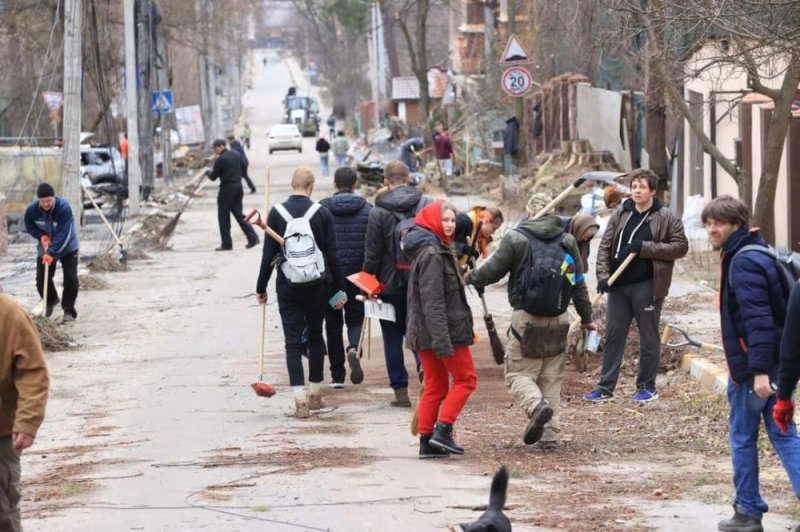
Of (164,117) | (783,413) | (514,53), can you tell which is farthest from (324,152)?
(783,413)

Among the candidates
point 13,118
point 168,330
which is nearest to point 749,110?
point 168,330

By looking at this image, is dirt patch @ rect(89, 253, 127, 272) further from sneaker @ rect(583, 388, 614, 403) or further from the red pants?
the red pants

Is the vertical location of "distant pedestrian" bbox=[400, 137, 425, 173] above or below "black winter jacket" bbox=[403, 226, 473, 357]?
below

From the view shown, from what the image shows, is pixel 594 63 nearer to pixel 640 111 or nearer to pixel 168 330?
pixel 640 111

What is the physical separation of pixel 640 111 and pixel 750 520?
2397cm

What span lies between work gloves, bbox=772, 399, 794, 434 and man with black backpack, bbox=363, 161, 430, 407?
Result: 15.2ft

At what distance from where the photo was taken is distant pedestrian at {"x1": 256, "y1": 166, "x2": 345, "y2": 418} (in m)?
10.5

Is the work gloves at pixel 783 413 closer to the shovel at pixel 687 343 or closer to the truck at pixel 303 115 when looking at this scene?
the shovel at pixel 687 343

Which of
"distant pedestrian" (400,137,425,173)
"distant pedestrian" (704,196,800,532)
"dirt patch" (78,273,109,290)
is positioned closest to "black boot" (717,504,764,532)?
"distant pedestrian" (704,196,800,532)

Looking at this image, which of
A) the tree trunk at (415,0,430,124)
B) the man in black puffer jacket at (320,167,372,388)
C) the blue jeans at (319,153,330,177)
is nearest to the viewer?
the man in black puffer jacket at (320,167,372,388)

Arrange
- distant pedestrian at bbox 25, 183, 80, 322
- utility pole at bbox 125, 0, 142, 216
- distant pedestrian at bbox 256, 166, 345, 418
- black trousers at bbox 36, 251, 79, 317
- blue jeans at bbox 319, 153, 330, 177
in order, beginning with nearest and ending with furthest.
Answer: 1. distant pedestrian at bbox 256, 166, 345, 418
2. distant pedestrian at bbox 25, 183, 80, 322
3. black trousers at bbox 36, 251, 79, 317
4. utility pole at bbox 125, 0, 142, 216
5. blue jeans at bbox 319, 153, 330, 177

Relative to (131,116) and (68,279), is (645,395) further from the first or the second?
(131,116)

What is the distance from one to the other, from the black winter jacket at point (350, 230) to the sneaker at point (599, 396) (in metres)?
2.15

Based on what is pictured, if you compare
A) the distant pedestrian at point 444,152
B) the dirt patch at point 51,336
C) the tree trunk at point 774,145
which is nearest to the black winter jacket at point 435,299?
the tree trunk at point 774,145
